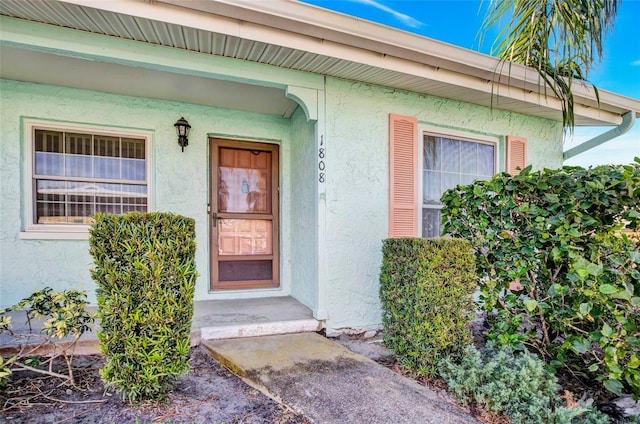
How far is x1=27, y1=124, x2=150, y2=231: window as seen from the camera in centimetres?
355

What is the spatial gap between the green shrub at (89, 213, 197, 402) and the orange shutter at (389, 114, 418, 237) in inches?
92.4

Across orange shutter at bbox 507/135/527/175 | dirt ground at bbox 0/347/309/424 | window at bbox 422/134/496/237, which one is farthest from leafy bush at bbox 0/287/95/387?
orange shutter at bbox 507/135/527/175

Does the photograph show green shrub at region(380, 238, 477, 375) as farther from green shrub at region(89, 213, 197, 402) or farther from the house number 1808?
green shrub at region(89, 213, 197, 402)

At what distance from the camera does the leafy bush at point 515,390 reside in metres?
1.88

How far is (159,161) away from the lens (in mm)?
3873

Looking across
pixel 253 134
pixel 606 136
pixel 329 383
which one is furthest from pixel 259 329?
pixel 606 136

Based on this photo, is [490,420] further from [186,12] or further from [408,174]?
[186,12]

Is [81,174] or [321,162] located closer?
[321,162]

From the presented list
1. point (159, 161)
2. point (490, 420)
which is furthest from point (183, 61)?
point (490, 420)

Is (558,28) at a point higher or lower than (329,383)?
higher

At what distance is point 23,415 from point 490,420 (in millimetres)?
2791

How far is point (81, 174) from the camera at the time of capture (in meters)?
3.69

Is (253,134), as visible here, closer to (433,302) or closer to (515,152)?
(433,302)

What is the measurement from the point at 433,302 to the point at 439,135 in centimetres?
235
